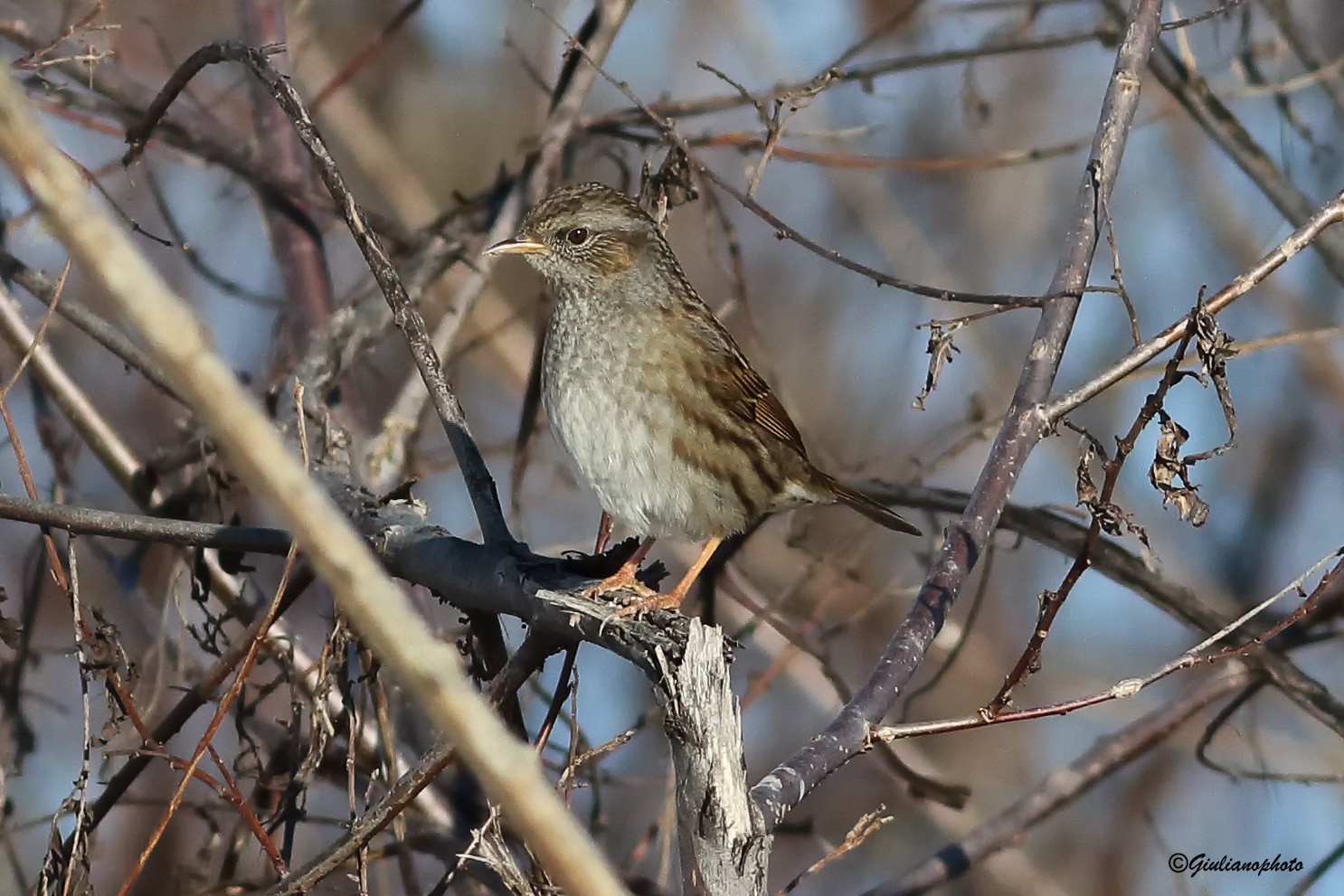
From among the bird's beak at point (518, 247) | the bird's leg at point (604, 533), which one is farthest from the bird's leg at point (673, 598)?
the bird's beak at point (518, 247)

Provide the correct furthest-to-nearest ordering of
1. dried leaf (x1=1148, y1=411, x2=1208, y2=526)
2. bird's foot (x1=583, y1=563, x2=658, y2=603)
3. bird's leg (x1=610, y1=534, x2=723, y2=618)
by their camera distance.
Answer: bird's foot (x1=583, y1=563, x2=658, y2=603) → bird's leg (x1=610, y1=534, x2=723, y2=618) → dried leaf (x1=1148, y1=411, x2=1208, y2=526)

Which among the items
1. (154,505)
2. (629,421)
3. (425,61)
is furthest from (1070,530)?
(425,61)

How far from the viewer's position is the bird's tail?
14.0 ft

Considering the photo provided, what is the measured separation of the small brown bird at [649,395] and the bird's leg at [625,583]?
0.02 m


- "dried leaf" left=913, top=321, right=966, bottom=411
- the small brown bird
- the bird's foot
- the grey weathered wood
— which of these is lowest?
the grey weathered wood

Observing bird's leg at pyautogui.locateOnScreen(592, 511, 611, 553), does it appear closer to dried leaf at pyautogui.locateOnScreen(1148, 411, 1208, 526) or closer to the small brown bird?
the small brown bird

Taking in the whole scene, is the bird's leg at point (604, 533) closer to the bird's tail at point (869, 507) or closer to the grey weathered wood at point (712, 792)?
the bird's tail at point (869, 507)

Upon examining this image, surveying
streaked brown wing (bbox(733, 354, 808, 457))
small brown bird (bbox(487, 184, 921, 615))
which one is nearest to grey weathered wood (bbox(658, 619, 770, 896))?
small brown bird (bbox(487, 184, 921, 615))

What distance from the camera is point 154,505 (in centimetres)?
423

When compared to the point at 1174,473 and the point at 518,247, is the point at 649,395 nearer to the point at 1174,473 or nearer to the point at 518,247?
the point at 518,247

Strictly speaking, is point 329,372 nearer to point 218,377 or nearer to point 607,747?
point 607,747

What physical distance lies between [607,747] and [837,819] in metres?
4.73

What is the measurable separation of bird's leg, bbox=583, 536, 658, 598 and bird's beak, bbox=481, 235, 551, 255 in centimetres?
101

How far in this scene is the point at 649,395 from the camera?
3.85 metres
